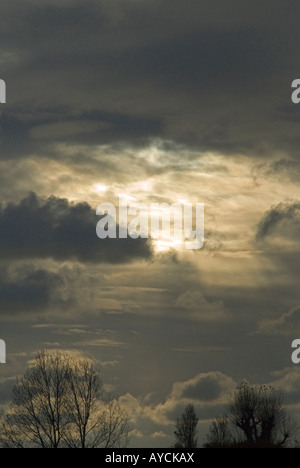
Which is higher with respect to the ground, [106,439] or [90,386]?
[90,386]

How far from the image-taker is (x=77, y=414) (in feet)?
296
